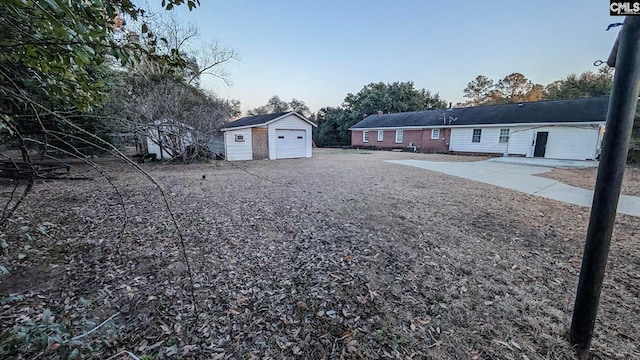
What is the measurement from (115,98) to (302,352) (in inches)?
501

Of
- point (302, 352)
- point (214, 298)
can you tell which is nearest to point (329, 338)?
point (302, 352)

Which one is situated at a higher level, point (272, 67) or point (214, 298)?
point (272, 67)

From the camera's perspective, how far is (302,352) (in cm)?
189

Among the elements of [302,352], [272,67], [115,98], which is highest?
[272,67]

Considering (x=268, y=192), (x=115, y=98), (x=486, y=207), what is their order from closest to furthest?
(x=486, y=207)
(x=268, y=192)
(x=115, y=98)

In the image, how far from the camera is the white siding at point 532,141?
15.2 m

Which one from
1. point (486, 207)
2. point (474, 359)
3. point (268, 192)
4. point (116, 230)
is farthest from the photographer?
point (268, 192)

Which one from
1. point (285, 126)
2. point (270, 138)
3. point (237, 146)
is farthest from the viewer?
point (285, 126)

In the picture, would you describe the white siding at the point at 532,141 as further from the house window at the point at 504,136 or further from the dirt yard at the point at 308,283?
the dirt yard at the point at 308,283

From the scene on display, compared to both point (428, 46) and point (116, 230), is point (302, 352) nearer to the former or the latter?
point (116, 230)

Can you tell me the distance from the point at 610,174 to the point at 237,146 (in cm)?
1490

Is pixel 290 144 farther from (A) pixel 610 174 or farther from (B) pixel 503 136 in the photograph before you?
(A) pixel 610 174

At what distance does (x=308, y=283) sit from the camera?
2.74 m

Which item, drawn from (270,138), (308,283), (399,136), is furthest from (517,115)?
(308,283)
